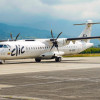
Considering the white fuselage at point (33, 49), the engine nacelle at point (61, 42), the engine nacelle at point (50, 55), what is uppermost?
the engine nacelle at point (61, 42)

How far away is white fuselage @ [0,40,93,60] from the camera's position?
36.0 m

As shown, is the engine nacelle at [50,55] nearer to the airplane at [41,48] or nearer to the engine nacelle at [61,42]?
the airplane at [41,48]

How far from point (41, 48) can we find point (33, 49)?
71.1 inches

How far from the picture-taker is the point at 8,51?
35781 millimetres

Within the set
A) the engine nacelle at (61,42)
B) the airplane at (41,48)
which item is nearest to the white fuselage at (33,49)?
the airplane at (41,48)

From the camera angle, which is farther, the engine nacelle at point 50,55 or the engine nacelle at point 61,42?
the engine nacelle at point 61,42

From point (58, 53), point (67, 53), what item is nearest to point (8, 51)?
point (58, 53)

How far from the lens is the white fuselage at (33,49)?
3597cm

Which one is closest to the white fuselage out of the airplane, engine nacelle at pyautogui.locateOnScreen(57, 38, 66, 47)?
the airplane

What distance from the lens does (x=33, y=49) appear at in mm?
39406

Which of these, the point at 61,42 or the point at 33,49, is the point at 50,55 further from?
the point at 33,49

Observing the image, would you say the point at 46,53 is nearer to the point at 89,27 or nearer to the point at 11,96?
the point at 89,27

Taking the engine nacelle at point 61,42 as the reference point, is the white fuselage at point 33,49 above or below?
below

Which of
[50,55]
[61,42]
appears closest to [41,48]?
[50,55]
